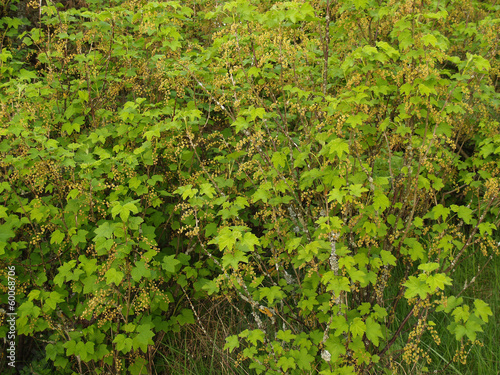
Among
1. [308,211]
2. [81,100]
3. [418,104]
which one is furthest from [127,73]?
[418,104]

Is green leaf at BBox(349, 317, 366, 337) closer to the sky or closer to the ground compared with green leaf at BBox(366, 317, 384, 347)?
closer to the sky

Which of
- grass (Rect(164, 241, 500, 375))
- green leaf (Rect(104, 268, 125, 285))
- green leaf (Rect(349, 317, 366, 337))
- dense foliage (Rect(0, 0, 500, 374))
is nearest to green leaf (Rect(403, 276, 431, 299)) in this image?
dense foliage (Rect(0, 0, 500, 374))

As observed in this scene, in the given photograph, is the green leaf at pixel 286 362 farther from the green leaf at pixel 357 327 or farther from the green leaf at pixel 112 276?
the green leaf at pixel 112 276

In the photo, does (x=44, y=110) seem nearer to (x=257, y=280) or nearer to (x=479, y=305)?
(x=257, y=280)

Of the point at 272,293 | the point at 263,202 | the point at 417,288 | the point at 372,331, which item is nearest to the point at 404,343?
the point at 372,331

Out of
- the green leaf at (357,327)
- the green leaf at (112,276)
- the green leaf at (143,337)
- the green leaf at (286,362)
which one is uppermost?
the green leaf at (112,276)

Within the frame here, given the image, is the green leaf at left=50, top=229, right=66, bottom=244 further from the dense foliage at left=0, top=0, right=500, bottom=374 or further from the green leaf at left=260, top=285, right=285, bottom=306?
the green leaf at left=260, top=285, right=285, bottom=306

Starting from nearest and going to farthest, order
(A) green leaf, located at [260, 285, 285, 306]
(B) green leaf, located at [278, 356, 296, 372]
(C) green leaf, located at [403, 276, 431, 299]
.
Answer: (C) green leaf, located at [403, 276, 431, 299] < (B) green leaf, located at [278, 356, 296, 372] < (A) green leaf, located at [260, 285, 285, 306]

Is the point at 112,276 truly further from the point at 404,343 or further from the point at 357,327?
the point at 404,343

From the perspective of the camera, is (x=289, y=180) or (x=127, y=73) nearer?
(x=289, y=180)

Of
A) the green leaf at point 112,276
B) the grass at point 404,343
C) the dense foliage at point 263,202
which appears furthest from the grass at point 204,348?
the green leaf at point 112,276

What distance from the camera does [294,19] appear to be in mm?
2672

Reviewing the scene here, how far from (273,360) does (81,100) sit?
272 centimetres

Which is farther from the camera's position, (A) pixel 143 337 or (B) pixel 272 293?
(A) pixel 143 337
